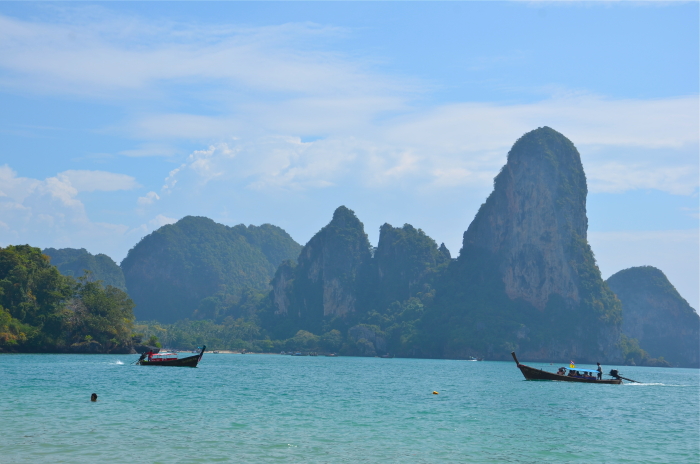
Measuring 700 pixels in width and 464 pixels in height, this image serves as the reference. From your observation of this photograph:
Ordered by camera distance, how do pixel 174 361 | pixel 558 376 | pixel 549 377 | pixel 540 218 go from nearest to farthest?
pixel 558 376
pixel 549 377
pixel 174 361
pixel 540 218

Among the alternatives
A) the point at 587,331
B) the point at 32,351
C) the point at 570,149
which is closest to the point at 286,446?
the point at 32,351

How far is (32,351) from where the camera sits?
8550 centimetres

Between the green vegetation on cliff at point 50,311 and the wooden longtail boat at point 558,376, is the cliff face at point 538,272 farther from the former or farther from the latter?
the wooden longtail boat at point 558,376

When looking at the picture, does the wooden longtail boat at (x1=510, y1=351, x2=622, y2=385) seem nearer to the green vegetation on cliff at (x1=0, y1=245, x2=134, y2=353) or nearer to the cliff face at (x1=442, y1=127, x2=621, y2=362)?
the green vegetation on cliff at (x1=0, y1=245, x2=134, y2=353)

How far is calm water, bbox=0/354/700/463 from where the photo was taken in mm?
21078

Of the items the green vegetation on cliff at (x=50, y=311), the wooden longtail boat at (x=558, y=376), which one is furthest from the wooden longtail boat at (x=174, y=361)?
the wooden longtail boat at (x=558, y=376)

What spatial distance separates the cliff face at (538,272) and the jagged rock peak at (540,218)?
0.24 m

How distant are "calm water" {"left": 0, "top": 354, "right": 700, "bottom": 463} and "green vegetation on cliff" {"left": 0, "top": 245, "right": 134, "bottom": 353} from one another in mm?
43567

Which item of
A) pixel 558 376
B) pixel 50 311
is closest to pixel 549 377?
pixel 558 376

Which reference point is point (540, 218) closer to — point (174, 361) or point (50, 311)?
point (50, 311)

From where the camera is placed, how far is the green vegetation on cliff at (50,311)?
8412 cm

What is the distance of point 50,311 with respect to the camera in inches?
3492

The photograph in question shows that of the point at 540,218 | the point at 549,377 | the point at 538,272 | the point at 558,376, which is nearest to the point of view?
the point at 558,376

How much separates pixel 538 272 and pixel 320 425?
484ft
